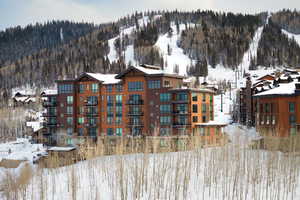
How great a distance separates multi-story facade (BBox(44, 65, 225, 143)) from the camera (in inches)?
1706

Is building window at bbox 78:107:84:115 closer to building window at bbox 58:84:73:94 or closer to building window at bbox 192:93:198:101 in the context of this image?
building window at bbox 58:84:73:94

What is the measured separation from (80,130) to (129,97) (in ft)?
28.0

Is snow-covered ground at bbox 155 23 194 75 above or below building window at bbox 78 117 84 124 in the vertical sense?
above

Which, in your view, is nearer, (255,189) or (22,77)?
(255,189)

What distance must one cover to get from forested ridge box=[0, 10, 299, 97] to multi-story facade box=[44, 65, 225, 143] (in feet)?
193

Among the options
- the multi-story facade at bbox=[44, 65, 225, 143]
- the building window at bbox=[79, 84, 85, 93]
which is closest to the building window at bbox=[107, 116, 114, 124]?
the multi-story facade at bbox=[44, 65, 225, 143]

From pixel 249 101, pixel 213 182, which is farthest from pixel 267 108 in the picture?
pixel 249 101

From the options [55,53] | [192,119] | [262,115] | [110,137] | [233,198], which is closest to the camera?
[233,198]

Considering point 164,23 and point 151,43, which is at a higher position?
point 164,23

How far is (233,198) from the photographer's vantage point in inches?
938

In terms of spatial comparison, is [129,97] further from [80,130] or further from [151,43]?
[151,43]

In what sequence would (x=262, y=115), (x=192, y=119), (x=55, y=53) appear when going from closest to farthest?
1. (x=262, y=115)
2. (x=192, y=119)
3. (x=55, y=53)

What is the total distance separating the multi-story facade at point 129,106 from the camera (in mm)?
43344

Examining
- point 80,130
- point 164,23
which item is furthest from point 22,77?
point 80,130
